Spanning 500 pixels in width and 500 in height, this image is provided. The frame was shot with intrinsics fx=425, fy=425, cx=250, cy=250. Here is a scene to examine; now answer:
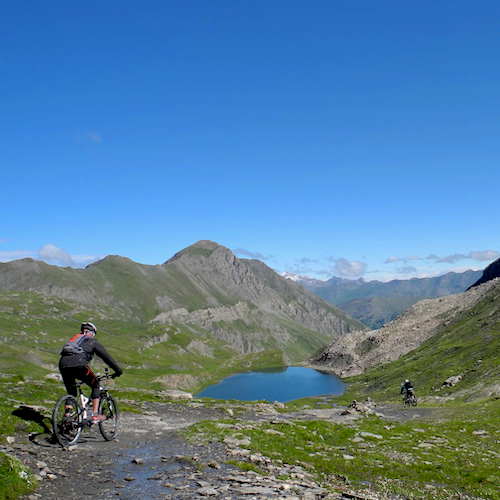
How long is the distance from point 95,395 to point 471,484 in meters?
19.7

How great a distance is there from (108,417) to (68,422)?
2236 millimetres

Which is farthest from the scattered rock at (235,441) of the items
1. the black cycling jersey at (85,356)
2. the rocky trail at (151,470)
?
the black cycling jersey at (85,356)

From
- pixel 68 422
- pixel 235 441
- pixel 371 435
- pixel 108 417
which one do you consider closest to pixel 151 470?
pixel 68 422

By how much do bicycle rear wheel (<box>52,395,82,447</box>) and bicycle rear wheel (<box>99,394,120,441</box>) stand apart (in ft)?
3.93

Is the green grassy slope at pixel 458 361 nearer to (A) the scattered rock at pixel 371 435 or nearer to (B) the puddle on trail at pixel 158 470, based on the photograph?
(A) the scattered rock at pixel 371 435

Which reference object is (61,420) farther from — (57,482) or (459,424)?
(459,424)

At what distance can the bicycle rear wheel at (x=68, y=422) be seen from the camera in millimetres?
18719

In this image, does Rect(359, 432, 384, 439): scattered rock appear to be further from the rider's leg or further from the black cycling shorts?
the black cycling shorts

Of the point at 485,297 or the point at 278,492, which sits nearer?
the point at 278,492

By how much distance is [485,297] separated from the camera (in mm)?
187000

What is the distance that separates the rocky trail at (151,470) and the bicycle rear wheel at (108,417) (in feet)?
1.37

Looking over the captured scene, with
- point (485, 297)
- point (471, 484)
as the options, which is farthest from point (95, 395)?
point (485, 297)

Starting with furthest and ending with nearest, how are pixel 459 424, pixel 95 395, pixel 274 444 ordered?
1. pixel 459 424
2. pixel 274 444
3. pixel 95 395

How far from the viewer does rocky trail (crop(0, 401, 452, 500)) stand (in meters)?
14.7
